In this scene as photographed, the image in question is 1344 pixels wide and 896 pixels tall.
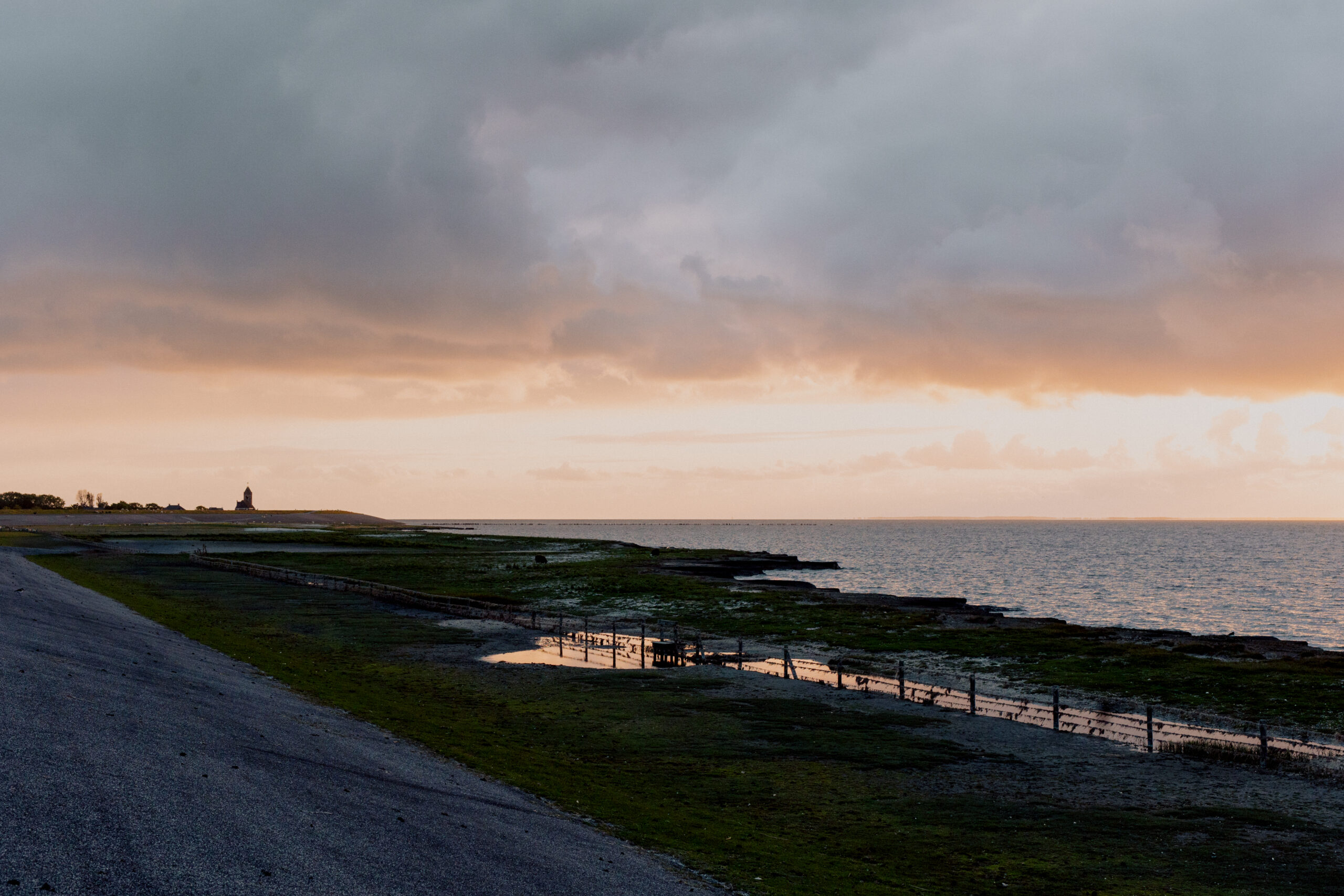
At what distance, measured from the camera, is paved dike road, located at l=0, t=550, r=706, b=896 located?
13352 mm

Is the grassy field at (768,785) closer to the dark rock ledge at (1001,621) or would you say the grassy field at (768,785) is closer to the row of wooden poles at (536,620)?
the row of wooden poles at (536,620)

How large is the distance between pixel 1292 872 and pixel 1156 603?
8856 cm

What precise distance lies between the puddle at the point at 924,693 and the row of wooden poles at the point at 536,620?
22 centimetres

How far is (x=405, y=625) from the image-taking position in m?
61.9

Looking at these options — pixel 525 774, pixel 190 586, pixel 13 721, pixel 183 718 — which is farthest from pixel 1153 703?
pixel 190 586

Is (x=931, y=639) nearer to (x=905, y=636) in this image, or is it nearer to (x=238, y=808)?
(x=905, y=636)

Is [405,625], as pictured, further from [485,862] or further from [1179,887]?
[1179,887]

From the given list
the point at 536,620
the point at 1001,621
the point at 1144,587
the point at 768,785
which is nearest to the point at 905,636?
the point at 1001,621

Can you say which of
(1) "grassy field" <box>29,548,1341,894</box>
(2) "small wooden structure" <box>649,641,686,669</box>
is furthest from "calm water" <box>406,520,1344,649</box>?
(2) "small wooden structure" <box>649,641,686,669</box>

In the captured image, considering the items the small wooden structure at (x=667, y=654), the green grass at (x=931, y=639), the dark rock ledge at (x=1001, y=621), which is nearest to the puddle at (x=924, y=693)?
the small wooden structure at (x=667, y=654)

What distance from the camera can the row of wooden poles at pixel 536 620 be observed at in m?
38.7

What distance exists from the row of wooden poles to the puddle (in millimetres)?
224

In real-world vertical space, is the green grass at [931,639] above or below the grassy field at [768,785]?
below

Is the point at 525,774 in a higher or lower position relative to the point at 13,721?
lower
